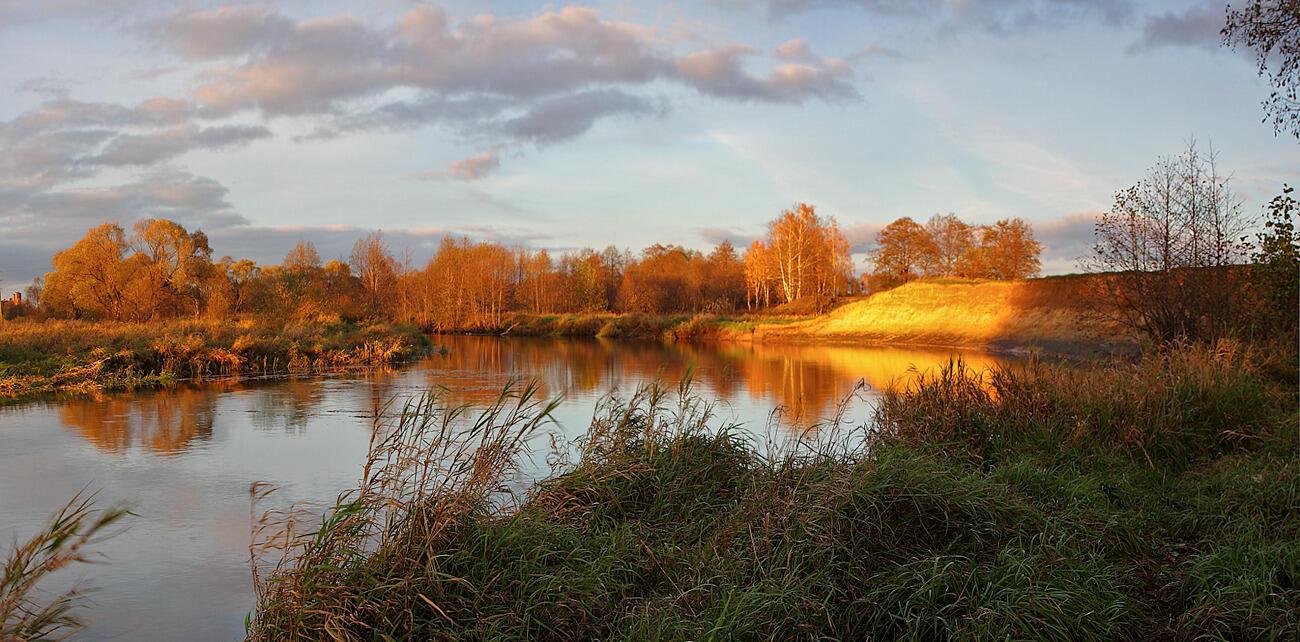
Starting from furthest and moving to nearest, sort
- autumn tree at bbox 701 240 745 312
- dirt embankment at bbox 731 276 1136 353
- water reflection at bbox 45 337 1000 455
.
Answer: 1. autumn tree at bbox 701 240 745 312
2. dirt embankment at bbox 731 276 1136 353
3. water reflection at bbox 45 337 1000 455

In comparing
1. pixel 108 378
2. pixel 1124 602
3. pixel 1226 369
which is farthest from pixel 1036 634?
pixel 108 378

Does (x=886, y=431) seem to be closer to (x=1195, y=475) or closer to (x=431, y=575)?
(x=1195, y=475)

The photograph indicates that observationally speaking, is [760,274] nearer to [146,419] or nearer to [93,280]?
[93,280]

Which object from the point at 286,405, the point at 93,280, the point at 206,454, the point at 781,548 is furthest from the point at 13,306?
the point at 781,548

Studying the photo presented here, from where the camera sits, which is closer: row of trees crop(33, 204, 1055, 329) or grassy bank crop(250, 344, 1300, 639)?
grassy bank crop(250, 344, 1300, 639)

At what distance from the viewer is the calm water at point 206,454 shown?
595 cm

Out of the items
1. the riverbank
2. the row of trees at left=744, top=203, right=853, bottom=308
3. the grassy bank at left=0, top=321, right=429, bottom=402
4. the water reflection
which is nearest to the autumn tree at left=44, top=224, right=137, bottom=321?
the grassy bank at left=0, top=321, right=429, bottom=402

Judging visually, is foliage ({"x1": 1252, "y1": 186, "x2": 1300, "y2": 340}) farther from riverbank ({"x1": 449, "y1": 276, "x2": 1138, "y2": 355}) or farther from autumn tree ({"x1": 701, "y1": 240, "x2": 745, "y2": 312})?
autumn tree ({"x1": 701, "y1": 240, "x2": 745, "y2": 312})

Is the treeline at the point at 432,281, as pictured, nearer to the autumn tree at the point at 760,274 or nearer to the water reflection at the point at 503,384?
the autumn tree at the point at 760,274

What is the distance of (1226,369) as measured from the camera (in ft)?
31.9

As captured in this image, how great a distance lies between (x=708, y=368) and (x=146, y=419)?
15399mm

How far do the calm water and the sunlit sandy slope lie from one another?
568 inches

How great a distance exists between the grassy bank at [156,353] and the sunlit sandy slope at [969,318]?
24.6 m

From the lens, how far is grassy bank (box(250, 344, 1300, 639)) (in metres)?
4.42
